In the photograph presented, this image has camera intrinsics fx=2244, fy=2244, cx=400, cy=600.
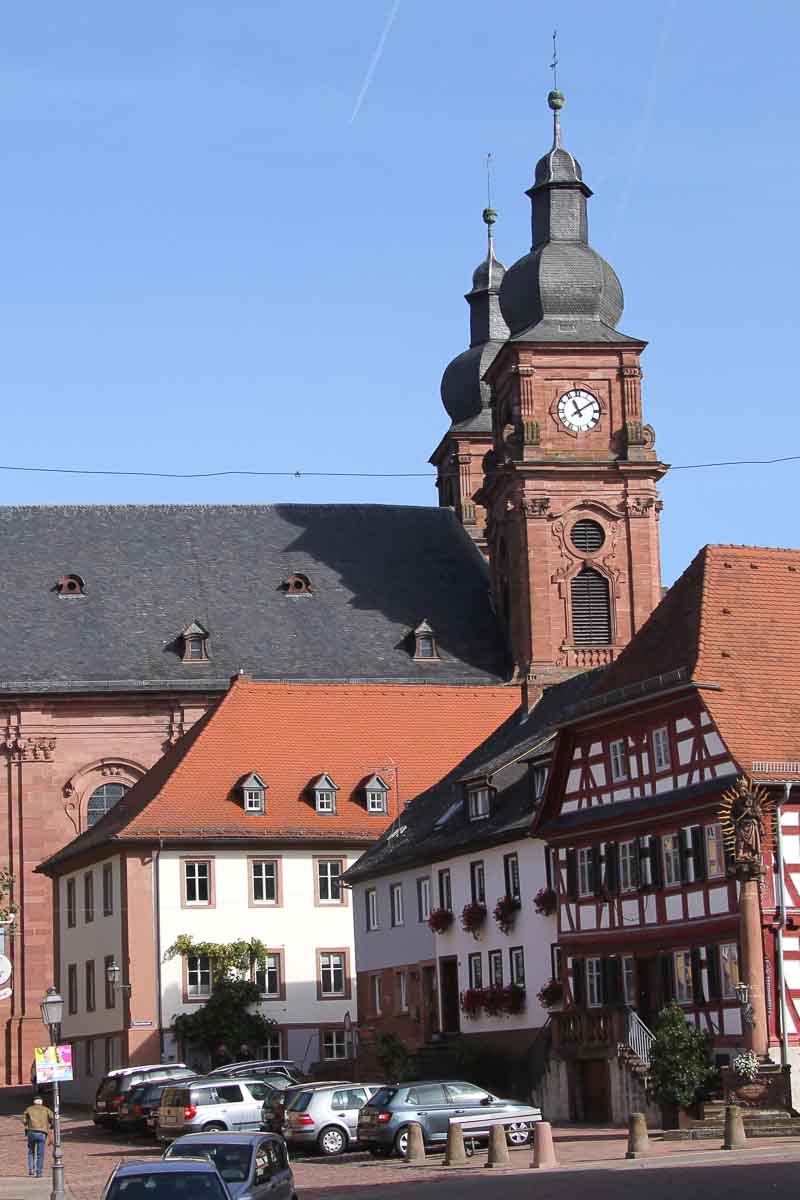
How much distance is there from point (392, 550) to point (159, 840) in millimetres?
25103

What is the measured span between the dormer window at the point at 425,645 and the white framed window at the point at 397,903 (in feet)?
74.1

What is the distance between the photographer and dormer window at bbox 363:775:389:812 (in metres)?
61.2

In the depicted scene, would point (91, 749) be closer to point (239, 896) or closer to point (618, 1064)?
point (239, 896)

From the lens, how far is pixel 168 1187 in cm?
2105

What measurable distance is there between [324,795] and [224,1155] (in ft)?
121

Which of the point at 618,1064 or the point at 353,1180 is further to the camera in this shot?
the point at 618,1064

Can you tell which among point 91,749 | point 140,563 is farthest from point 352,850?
point 140,563

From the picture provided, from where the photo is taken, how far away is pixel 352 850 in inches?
2347

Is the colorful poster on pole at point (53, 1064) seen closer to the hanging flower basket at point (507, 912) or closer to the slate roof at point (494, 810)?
the slate roof at point (494, 810)

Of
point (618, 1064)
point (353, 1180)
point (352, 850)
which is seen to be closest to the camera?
point (353, 1180)

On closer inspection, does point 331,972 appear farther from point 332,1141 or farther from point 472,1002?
point 332,1141

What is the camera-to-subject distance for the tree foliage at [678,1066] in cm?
3500

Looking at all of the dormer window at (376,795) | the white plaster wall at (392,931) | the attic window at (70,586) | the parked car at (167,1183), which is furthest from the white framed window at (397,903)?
the parked car at (167,1183)

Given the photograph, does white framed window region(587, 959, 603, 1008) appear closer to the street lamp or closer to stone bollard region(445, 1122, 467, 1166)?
stone bollard region(445, 1122, 467, 1166)
